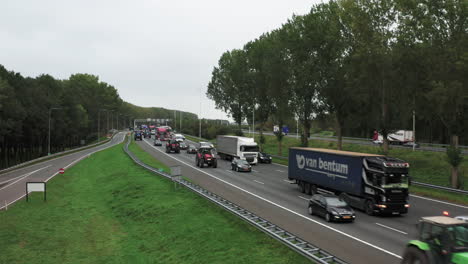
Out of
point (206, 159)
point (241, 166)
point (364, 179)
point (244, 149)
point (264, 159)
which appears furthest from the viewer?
point (264, 159)

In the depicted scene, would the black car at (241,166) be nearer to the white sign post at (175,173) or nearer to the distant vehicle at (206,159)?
the distant vehicle at (206,159)

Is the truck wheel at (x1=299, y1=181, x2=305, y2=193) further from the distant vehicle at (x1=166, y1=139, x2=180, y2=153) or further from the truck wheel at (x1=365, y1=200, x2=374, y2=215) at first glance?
the distant vehicle at (x1=166, y1=139, x2=180, y2=153)

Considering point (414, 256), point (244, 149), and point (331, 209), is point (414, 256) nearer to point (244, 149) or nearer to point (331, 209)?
point (331, 209)

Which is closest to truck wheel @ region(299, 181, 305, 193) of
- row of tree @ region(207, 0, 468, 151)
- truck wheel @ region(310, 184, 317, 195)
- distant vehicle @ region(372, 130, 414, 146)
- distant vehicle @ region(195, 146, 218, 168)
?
truck wheel @ region(310, 184, 317, 195)

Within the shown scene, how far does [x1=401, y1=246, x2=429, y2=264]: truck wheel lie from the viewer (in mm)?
13156

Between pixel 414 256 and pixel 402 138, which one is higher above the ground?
pixel 402 138

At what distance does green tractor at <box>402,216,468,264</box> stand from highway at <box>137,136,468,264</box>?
3620mm

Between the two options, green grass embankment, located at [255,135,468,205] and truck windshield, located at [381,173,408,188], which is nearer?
truck windshield, located at [381,173,408,188]

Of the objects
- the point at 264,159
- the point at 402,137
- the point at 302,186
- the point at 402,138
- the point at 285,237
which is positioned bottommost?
the point at 302,186

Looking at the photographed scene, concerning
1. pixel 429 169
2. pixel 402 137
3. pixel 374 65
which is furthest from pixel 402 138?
pixel 374 65

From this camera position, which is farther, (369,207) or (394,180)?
(369,207)

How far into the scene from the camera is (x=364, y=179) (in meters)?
27.4

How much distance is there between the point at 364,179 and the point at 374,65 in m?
23.8

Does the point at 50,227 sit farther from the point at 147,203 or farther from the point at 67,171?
the point at 67,171
